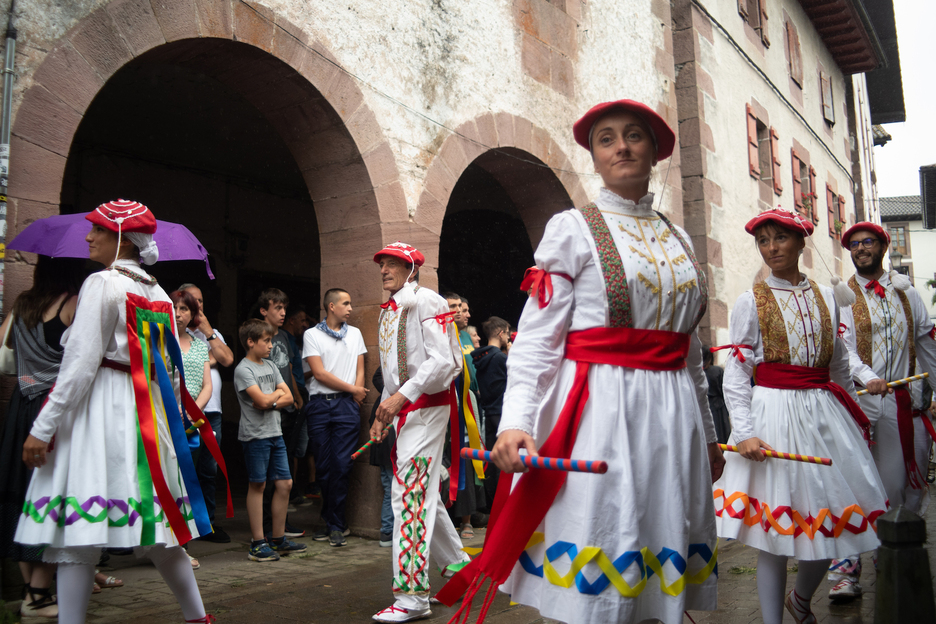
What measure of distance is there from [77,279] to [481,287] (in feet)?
28.2

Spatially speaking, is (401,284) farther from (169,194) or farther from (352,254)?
(169,194)

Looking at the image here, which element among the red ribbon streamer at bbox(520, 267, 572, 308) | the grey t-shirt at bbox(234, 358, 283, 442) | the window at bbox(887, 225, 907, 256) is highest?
the window at bbox(887, 225, 907, 256)

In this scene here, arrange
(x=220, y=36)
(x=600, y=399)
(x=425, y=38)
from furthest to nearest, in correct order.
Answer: (x=425, y=38) → (x=220, y=36) → (x=600, y=399)

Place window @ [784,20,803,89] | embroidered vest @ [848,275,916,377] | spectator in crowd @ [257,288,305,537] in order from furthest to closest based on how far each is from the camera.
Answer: window @ [784,20,803,89], spectator in crowd @ [257,288,305,537], embroidered vest @ [848,275,916,377]

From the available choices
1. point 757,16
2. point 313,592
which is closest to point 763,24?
point 757,16

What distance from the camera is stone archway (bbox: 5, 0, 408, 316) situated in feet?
13.7

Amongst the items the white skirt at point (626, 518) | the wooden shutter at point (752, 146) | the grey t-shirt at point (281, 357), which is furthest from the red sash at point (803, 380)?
the wooden shutter at point (752, 146)

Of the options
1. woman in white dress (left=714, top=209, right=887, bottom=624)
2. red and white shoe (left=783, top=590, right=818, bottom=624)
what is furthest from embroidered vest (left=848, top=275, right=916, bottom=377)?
red and white shoe (left=783, top=590, right=818, bottom=624)

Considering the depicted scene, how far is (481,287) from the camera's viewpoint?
1227 cm

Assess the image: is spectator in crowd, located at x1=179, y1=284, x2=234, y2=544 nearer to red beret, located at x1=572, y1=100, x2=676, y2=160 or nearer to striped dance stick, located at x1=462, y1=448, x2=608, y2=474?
red beret, located at x1=572, y1=100, x2=676, y2=160

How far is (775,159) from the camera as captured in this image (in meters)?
13.6

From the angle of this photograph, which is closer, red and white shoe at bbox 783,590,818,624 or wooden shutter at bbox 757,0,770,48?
red and white shoe at bbox 783,590,818,624

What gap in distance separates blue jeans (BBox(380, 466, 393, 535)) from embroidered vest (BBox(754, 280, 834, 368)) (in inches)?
119

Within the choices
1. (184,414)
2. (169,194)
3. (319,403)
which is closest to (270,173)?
(169,194)
